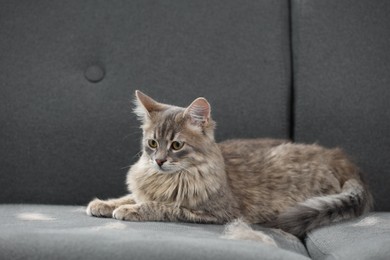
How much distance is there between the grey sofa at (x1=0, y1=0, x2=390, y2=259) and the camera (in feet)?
8.73

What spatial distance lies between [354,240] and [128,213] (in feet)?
2.46

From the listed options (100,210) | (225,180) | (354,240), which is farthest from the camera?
(225,180)

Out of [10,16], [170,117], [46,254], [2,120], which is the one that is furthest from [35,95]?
[46,254]

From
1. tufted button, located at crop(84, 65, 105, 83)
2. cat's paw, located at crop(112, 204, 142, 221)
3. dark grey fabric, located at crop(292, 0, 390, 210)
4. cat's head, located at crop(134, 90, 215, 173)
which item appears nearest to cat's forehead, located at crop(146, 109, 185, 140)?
cat's head, located at crop(134, 90, 215, 173)

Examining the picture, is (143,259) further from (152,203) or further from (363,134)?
(363,134)

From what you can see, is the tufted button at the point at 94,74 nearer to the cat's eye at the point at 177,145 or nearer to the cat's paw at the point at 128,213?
the cat's eye at the point at 177,145

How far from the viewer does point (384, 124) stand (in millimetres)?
2650

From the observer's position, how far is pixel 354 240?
185 centimetres

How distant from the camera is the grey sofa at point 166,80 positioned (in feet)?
8.73

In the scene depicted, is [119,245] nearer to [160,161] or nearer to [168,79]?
[160,161]

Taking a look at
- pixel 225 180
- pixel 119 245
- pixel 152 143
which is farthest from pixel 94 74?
pixel 119 245

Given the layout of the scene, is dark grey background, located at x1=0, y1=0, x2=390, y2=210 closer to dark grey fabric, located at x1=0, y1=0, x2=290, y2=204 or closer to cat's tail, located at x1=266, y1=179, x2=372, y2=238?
dark grey fabric, located at x1=0, y1=0, x2=290, y2=204

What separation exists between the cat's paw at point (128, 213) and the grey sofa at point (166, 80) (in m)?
0.55

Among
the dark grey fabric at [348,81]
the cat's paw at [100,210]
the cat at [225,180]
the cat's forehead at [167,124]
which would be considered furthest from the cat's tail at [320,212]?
the cat's paw at [100,210]
